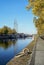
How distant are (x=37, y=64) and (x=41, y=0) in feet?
21.6

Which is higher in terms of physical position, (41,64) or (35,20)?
(35,20)

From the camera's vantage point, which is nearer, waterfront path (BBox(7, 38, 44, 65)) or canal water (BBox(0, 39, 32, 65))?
waterfront path (BBox(7, 38, 44, 65))

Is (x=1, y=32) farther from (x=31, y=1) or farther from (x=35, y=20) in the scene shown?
(x=31, y=1)

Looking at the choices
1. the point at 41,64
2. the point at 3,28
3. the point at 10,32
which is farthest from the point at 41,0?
the point at 10,32

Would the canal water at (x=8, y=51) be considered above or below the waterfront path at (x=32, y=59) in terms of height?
below

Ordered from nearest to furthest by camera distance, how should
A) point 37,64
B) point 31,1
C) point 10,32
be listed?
1. point 37,64
2. point 31,1
3. point 10,32

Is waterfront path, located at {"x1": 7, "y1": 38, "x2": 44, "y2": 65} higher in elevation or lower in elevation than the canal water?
higher

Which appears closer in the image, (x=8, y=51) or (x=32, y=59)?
(x=32, y=59)

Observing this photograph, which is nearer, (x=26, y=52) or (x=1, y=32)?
(x=26, y=52)

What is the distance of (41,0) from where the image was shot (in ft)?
52.6

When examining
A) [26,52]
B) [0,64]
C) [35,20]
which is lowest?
[0,64]

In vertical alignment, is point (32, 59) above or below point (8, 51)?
above

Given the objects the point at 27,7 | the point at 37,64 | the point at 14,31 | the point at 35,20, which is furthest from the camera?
the point at 14,31

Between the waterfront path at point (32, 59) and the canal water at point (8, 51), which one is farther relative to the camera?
the canal water at point (8, 51)
